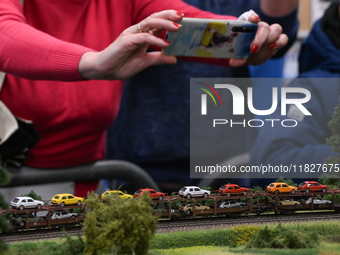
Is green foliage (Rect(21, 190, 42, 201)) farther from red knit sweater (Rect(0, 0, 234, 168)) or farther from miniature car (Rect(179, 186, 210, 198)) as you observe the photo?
miniature car (Rect(179, 186, 210, 198))

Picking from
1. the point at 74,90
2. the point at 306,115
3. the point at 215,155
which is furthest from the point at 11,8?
the point at 306,115

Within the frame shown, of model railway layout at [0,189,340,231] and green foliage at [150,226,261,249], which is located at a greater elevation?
model railway layout at [0,189,340,231]

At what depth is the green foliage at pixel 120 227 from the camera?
9.41 metres

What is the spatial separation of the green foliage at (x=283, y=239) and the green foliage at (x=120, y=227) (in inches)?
126

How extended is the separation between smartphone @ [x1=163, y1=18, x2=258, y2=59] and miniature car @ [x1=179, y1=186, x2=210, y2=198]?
13.8ft

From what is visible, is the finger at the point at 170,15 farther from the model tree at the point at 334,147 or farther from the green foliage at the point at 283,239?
the model tree at the point at 334,147

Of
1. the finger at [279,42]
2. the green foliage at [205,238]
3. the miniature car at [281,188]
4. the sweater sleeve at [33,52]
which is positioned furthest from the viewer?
the miniature car at [281,188]

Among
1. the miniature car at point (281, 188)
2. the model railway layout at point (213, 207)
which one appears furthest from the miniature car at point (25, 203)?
the miniature car at point (281, 188)

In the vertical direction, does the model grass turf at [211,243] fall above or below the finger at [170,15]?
below

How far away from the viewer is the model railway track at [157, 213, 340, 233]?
1224 cm

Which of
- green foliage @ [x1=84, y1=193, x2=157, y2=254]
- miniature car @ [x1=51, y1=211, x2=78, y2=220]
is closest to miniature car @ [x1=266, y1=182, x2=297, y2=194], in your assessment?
green foliage @ [x1=84, y1=193, x2=157, y2=254]

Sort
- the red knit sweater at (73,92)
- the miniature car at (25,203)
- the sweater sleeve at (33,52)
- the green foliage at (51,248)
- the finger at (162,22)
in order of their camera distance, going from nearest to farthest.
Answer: the finger at (162,22), the sweater sleeve at (33,52), the green foliage at (51,248), the miniature car at (25,203), the red knit sweater at (73,92)

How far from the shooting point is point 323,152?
1339 centimetres

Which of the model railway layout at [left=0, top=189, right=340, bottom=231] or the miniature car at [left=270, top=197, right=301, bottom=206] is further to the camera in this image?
the miniature car at [left=270, top=197, right=301, bottom=206]
